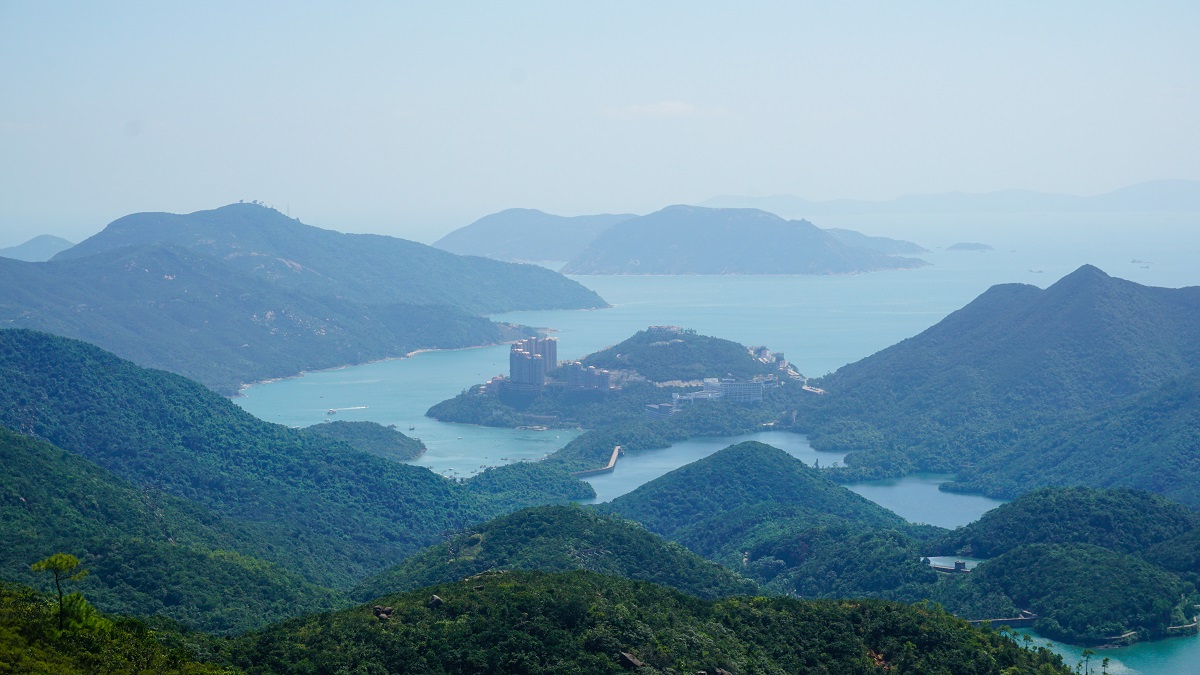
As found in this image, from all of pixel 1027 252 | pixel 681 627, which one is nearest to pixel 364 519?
pixel 681 627

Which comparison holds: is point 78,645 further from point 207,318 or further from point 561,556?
point 207,318

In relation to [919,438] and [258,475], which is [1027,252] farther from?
[258,475]

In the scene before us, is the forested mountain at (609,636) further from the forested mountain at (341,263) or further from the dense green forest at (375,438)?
the forested mountain at (341,263)

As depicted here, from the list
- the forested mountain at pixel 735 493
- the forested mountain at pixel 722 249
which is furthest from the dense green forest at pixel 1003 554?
the forested mountain at pixel 722 249

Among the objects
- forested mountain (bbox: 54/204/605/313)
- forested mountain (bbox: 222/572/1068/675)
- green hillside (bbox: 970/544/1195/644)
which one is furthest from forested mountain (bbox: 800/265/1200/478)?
forested mountain (bbox: 54/204/605/313)

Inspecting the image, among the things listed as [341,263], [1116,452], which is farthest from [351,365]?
[1116,452]

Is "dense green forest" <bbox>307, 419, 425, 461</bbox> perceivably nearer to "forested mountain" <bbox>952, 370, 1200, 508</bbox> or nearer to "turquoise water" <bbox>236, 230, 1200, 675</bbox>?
"turquoise water" <bbox>236, 230, 1200, 675</bbox>
